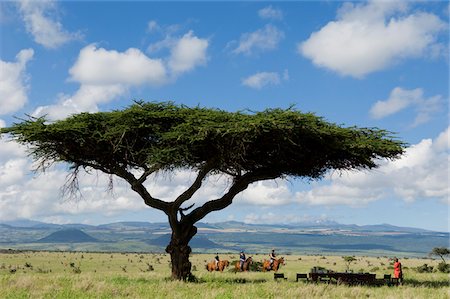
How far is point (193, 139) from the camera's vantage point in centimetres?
2723

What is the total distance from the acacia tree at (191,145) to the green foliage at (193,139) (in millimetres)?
46

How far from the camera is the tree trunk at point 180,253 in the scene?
30.9m

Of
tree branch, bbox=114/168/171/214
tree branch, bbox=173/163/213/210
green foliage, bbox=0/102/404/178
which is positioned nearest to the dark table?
green foliage, bbox=0/102/404/178

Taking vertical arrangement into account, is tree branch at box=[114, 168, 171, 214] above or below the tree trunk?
above

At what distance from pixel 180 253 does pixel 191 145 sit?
Answer: 6.10 meters

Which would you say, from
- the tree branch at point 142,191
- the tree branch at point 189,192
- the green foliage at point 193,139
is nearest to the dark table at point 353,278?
the green foliage at point 193,139

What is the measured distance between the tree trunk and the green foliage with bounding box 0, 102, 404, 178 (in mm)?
3538

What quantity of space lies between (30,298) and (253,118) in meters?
12.4

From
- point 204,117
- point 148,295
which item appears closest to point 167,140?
point 204,117

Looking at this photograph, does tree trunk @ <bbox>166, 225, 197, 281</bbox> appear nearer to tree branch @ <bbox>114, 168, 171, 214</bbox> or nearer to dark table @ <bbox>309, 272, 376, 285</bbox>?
tree branch @ <bbox>114, 168, 171, 214</bbox>

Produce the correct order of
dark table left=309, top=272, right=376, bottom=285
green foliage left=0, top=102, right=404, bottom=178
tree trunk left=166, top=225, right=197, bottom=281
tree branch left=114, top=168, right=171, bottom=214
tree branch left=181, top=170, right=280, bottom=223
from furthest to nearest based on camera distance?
tree branch left=181, top=170, right=280, bottom=223
tree branch left=114, top=168, right=171, bottom=214
tree trunk left=166, top=225, right=197, bottom=281
dark table left=309, top=272, right=376, bottom=285
green foliage left=0, top=102, right=404, bottom=178

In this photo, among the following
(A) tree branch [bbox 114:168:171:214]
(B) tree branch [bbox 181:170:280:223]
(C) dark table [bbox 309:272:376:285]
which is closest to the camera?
(C) dark table [bbox 309:272:376:285]

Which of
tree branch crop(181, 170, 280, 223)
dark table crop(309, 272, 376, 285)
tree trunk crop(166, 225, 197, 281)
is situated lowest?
dark table crop(309, 272, 376, 285)

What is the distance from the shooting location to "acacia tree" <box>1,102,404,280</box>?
1104 inches
